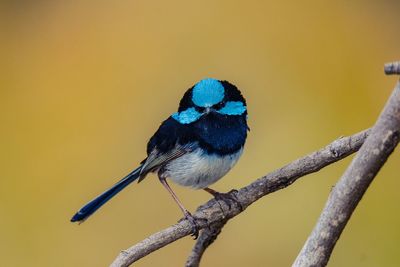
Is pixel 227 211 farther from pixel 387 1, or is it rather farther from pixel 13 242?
pixel 387 1

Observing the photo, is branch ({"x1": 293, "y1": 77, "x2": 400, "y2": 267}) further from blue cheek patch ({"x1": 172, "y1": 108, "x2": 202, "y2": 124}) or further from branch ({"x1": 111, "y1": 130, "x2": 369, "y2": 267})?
blue cheek patch ({"x1": 172, "y1": 108, "x2": 202, "y2": 124})

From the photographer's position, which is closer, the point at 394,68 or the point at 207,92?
the point at 394,68

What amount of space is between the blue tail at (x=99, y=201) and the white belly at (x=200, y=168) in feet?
0.67

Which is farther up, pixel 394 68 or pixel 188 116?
pixel 188 116

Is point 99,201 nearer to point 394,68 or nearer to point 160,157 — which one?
point 160,157

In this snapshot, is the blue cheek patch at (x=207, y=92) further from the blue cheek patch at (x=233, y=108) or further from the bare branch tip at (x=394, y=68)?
the bare branch tip at (x=394, y=68)

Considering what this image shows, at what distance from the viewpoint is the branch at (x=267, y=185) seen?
1722mm

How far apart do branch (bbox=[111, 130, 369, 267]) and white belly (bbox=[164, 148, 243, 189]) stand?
0.35 metres

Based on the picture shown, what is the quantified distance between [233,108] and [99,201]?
0.58m

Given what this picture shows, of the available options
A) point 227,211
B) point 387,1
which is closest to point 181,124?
point 227,211

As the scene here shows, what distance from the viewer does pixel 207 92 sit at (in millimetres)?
2332

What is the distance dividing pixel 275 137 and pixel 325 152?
1.82 metres

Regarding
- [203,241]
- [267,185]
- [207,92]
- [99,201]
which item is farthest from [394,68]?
[99,201]

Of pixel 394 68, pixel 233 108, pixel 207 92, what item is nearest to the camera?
pixel 394 68
